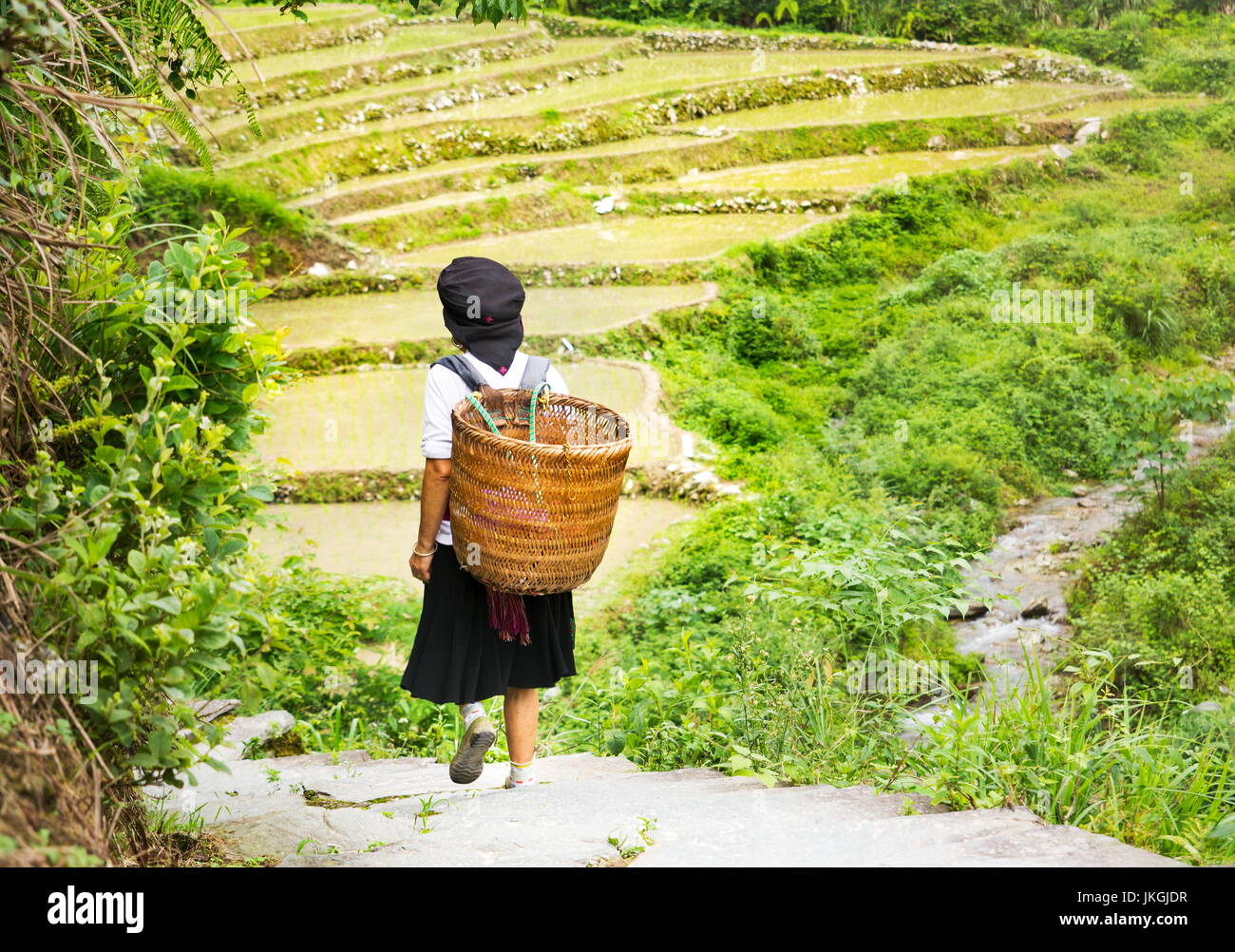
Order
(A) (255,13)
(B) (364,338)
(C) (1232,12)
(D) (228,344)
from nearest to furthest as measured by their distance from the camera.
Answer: (D) (228,344) → (B) (364,338) → (C) (1232,12) → (A) (255,13)

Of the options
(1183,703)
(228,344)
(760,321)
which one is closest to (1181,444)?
(1183,703)

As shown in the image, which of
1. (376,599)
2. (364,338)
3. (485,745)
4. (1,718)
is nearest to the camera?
(1,718)

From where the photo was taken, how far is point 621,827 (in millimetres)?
1972

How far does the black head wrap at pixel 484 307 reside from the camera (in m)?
2.38

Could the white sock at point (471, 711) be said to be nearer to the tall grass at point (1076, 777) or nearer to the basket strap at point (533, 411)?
the basket strap at point (533, 411)

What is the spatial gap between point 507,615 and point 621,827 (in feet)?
2.12

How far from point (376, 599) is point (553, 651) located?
2699mm

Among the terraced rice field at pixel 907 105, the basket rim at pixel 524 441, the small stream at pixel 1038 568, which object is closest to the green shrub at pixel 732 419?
the small stream at pixel 1038 568

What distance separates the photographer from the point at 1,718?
1.33 metres

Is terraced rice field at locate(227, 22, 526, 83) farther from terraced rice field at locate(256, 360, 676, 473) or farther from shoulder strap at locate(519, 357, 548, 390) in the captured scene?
shoulder strap at locate(519, 357, 548, 390)

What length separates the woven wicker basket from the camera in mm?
2160

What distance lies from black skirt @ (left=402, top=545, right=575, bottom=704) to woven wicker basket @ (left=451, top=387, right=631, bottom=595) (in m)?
0.20

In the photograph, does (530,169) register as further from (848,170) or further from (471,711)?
(471,711)

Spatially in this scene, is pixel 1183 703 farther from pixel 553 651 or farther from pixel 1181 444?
pixel 1181 444
